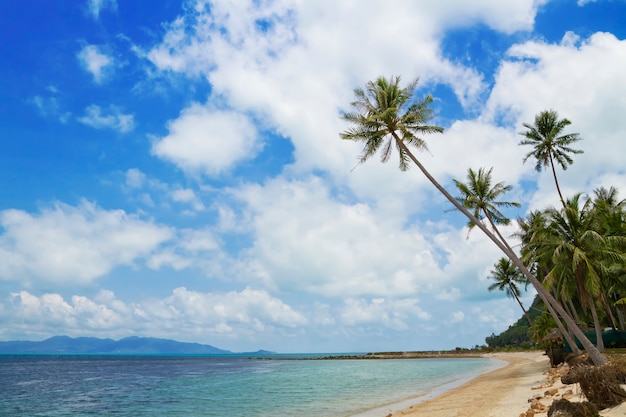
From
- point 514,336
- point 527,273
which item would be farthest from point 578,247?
Answer: point 514,336

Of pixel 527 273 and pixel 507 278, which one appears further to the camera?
pixel 507 278

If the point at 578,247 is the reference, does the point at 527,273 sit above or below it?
below

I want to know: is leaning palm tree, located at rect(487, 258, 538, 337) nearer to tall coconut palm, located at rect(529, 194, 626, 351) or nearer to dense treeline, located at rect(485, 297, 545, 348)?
tall coconut palm, located at rect(529, 194, 626, 351)

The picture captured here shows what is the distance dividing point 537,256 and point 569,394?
13085mm

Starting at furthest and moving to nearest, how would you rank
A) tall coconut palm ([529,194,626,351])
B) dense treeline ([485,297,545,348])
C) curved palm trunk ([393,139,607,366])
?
dense treeline ([485,297,545,348]) → tall coconut palm ([529,194,626,351]) → curved palm trunk ([393,139,607,366])

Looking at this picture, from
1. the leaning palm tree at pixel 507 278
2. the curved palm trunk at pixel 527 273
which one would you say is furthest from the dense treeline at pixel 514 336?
the curved palm trunk at pixel 527 273

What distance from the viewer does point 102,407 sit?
24.2 meters

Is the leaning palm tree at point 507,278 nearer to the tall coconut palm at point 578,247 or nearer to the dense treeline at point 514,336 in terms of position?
→ the tall coconut palm at point 578,247

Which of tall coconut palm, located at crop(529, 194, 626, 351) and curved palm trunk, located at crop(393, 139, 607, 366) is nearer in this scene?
curved palm trunk, located at crop(393, 139, 607, 366)

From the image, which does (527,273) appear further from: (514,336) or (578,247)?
(514,336)

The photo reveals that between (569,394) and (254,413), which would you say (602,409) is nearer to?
(569,394)


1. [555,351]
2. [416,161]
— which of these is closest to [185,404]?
[416,161]

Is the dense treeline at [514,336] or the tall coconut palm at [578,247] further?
the dense treeline at [514,336]

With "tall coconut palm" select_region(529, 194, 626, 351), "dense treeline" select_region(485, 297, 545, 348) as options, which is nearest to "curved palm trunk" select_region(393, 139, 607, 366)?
"tall coconut palm" select_region(529, 194, 626, 351)
